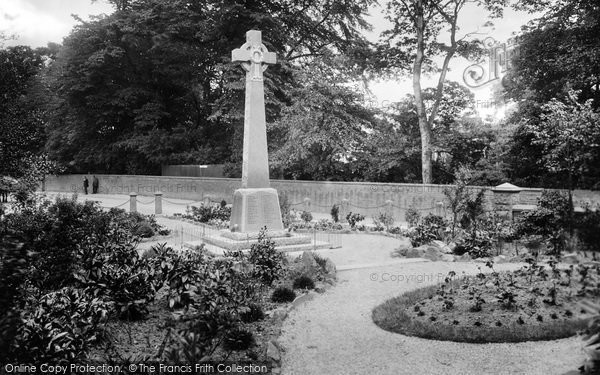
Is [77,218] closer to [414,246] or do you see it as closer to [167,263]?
[167,263]

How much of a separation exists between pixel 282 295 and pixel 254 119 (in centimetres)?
612

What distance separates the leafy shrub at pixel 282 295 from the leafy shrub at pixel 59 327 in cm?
285

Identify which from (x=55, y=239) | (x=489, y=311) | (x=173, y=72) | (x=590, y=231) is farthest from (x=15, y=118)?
(x=173, y=72)

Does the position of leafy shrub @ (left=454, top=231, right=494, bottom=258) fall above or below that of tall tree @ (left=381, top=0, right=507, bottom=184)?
below

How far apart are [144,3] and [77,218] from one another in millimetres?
29450

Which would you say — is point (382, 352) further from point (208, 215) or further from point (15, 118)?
point (208, 215)

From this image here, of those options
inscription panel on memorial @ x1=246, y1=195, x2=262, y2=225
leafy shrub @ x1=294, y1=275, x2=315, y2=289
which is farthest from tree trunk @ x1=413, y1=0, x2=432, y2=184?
leafy shrub @ x1=294, y1=275, x2=315, y2=289

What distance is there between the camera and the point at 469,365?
510 cm

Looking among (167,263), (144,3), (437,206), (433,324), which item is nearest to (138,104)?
(144,3)

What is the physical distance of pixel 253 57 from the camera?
12.6 m

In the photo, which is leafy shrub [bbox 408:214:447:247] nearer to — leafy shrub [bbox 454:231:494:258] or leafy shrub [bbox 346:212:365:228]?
leafy shrub [bbox 454:231:494:258]

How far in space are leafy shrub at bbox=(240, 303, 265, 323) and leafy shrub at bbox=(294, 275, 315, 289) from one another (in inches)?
68.9

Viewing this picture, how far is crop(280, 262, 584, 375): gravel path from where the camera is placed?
5.06 meters

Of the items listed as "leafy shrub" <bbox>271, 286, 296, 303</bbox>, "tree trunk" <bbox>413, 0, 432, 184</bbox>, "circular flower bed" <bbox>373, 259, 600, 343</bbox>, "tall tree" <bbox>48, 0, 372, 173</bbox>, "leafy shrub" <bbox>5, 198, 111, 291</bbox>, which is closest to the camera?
"circular flower bed" <bbox>373, 259, 600, 343</bbox>
